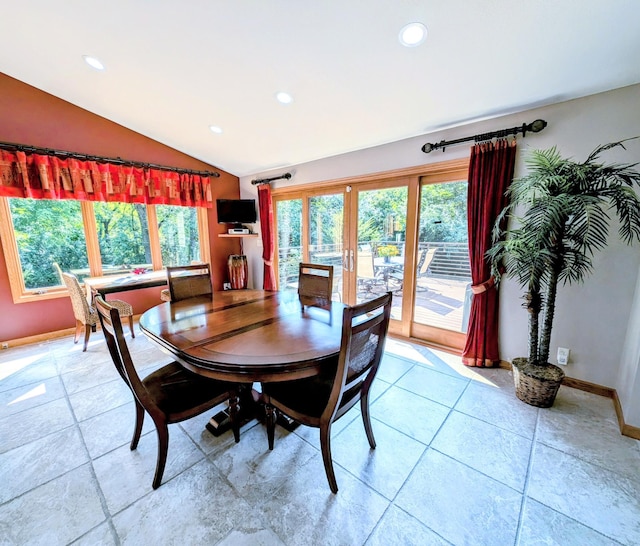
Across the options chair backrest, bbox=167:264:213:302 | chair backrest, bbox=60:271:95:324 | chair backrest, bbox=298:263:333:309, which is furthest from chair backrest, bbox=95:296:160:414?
chair backrest, bbox=60:271:95:324

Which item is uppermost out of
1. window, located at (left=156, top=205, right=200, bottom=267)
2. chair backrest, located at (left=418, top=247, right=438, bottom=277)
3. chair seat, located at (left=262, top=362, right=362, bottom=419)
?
window, located at (left=156, top=205, right=200, bottom=267)

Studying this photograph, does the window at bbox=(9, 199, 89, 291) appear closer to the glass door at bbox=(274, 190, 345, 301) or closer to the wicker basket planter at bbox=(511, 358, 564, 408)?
the glass door at bbox=(274, 190, 345, 301)

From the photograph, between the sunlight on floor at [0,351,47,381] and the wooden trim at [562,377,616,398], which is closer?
the wooden trim at [562,377,616,398]

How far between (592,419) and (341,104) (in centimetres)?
324

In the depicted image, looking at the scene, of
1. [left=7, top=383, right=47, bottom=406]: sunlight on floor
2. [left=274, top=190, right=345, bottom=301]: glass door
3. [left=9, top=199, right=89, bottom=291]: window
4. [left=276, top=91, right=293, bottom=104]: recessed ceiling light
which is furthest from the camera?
[left=274, top=190, right=345, bottom=301]: glass door

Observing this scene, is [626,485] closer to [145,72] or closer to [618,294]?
[618,294]

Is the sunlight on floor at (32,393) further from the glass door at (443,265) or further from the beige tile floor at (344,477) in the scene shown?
the glass door at (443,265)

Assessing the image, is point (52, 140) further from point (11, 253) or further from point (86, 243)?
point (11, 253)

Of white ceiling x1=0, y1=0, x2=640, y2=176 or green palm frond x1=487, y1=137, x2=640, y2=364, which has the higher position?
white ceiling x1=0, y1=0, x2=640, y2=176

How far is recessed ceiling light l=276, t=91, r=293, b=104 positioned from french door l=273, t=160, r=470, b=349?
1242 mm

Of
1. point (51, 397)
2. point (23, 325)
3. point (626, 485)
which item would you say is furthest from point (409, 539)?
point (23, 325)

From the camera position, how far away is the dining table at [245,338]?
52.5 inches

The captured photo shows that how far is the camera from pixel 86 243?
12.0 feet

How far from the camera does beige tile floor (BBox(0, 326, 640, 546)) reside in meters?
1.27
